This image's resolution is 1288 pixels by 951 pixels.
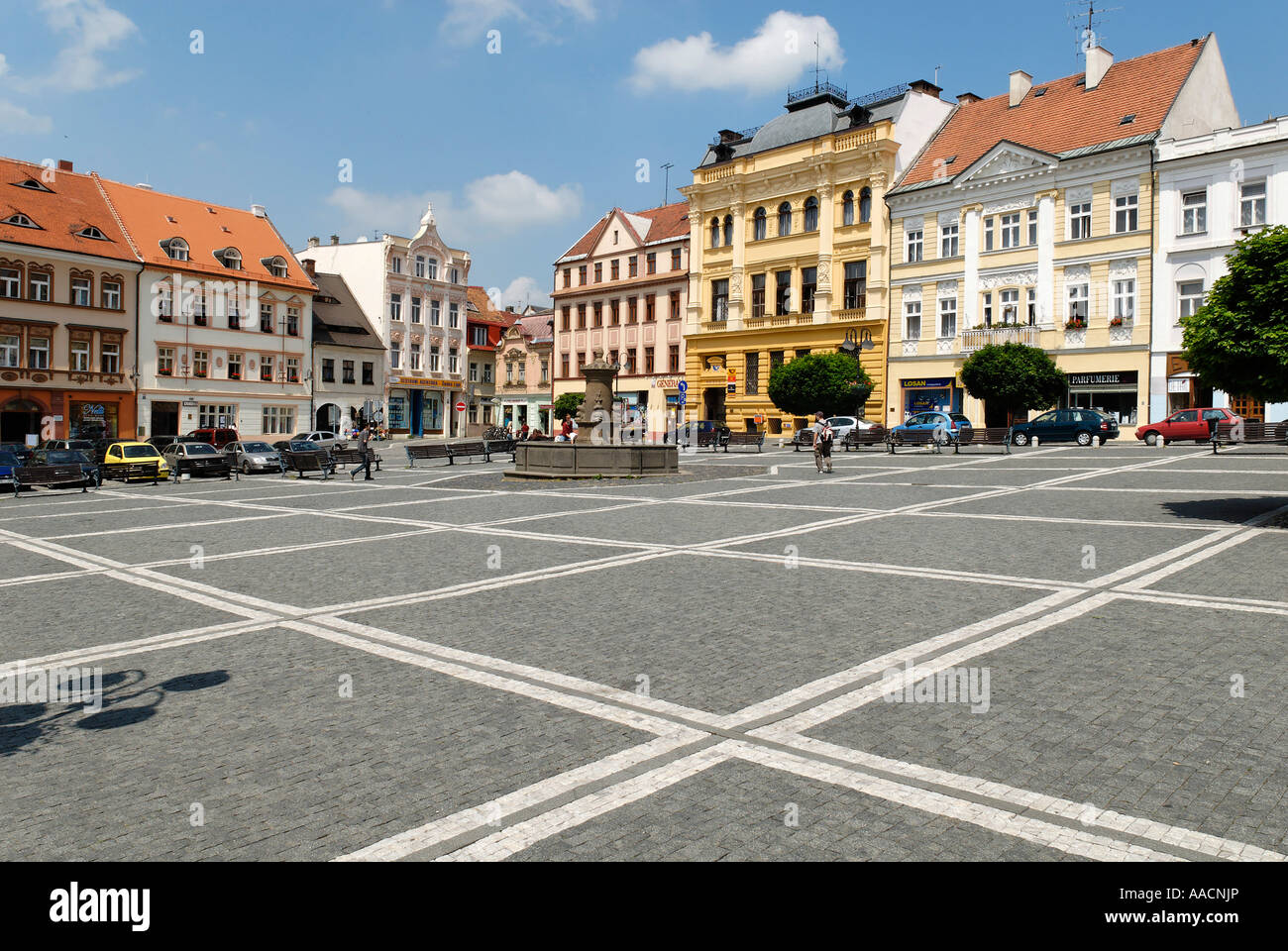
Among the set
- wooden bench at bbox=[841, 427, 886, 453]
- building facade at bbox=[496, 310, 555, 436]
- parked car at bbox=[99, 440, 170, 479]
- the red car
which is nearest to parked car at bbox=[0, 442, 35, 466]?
parked car at bbox=[99, 440, 170, 479]

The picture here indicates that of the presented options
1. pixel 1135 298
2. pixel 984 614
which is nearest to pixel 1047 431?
pixel 1135 298

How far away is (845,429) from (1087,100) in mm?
20014

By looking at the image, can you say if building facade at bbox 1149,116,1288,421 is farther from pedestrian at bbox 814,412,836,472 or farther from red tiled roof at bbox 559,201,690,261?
red tiled roof at bbox 559,201,690,261

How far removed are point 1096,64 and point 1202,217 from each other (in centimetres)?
1161

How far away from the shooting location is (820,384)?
44.0 m

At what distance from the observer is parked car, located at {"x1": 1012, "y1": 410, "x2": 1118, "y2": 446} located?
37375 mm

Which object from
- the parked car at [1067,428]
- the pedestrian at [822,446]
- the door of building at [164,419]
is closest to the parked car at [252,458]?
the pedestrian at [822,446]

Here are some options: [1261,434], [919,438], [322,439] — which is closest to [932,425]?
[919,438]

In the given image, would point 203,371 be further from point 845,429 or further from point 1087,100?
point 1087,100

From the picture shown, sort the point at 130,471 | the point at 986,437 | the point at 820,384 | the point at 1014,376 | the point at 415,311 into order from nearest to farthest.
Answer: the point at 130,471, the point at 986,437, the point at 1014,376, the point at 820,384, the point at 415,311

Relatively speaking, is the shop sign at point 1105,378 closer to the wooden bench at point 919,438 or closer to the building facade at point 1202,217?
the building facade at point 1202,217

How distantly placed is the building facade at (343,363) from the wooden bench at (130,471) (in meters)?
30.8

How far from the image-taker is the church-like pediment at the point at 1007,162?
4409cm

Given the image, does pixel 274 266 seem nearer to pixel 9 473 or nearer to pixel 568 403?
pixel 568 403
